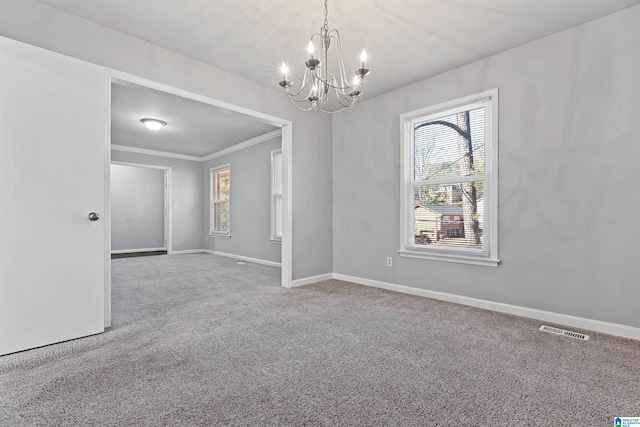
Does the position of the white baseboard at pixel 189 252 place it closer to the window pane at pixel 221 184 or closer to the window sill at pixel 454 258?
the window pane at pixel 221 184

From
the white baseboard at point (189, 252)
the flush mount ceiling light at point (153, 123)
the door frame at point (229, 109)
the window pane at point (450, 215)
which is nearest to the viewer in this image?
the door frame at point (229, 109)

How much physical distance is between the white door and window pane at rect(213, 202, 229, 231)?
4909 millimetres

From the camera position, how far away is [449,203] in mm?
3383

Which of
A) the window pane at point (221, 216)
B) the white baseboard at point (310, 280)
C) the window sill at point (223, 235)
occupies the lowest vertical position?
the white baseboard at point (310, 280)

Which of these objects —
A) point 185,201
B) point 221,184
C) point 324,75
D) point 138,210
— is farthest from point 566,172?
point 138,210

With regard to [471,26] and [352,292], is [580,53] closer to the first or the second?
[471,26]

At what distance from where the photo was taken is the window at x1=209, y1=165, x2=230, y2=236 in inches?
287

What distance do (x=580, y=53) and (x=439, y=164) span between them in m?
1.45

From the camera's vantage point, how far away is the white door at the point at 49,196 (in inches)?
79.2

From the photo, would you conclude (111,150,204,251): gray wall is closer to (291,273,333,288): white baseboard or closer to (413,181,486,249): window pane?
(291,273,333,288): white baseboard

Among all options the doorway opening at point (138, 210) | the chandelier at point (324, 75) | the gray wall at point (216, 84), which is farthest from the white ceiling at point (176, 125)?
the doorway opening at point (138, 210)

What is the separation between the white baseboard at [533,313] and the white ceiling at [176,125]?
9.20ft

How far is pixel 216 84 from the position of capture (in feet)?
10.6

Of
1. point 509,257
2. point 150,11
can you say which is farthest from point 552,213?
point 150,11
